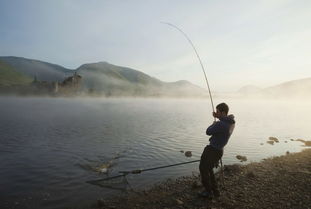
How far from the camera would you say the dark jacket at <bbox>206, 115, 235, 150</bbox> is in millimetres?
8383

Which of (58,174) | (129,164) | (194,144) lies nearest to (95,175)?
(58,174)

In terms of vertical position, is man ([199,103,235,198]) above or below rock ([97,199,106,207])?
above

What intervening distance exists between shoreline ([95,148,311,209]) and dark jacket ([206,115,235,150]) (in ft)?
7.94

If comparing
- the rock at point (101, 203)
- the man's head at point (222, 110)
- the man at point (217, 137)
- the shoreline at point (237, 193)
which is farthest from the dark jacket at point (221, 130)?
the rock at point (101, 203)

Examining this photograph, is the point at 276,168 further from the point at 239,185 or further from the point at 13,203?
the point at 13,203

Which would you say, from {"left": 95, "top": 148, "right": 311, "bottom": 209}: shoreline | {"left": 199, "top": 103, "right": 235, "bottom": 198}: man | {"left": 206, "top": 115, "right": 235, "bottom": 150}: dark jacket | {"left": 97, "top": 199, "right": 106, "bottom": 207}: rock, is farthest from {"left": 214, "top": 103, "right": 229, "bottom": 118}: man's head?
{"left": 97, "top": 199, "right": 106, "bottom": 207}: rock

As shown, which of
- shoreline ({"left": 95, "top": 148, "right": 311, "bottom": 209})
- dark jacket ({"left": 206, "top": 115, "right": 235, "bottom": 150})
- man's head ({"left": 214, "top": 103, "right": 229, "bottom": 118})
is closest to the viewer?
dark jacket ({"left": 206, "top": 115, "right": 235, "bottom": 150})

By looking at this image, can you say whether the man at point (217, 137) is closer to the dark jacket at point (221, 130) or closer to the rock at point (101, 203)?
the dark jacket at point (221, 130)

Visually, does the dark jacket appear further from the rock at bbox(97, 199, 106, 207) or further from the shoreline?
the rock at bbox(97, 199, 106, 207)

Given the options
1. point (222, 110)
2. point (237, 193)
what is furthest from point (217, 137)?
point (237, 193)

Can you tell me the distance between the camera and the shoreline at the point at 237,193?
8898 mm

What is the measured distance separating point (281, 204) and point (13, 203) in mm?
11516

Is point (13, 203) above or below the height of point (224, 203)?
below

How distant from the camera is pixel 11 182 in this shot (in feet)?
40.9
